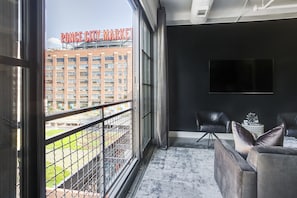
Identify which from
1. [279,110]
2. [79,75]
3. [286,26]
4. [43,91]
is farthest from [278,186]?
[286,26]

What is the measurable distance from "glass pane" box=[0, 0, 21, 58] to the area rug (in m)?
1.93

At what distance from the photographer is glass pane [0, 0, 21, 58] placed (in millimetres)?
689

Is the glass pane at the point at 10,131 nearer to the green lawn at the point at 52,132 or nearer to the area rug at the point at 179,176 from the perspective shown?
the green lawn at the point at 52,132

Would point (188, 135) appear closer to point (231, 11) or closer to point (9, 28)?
point (231, 11)

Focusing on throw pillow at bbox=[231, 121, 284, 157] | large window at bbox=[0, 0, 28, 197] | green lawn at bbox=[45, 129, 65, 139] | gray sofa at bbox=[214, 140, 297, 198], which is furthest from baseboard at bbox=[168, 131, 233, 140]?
large window at bbox=[0, 0, 28, 197]

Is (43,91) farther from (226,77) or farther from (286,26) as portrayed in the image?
(286,26)

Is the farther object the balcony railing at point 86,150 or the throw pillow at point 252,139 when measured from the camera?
the throw pillow at point 252,139

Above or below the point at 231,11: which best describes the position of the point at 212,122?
below

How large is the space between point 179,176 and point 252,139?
47.1 inches

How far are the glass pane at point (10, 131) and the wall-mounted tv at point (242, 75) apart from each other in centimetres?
448

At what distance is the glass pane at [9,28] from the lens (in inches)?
27.1

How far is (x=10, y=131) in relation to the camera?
729 mm

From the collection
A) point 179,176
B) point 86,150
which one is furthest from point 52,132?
point 179,176

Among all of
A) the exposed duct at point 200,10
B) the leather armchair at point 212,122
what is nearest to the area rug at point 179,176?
the leather armchair at point 212,122
